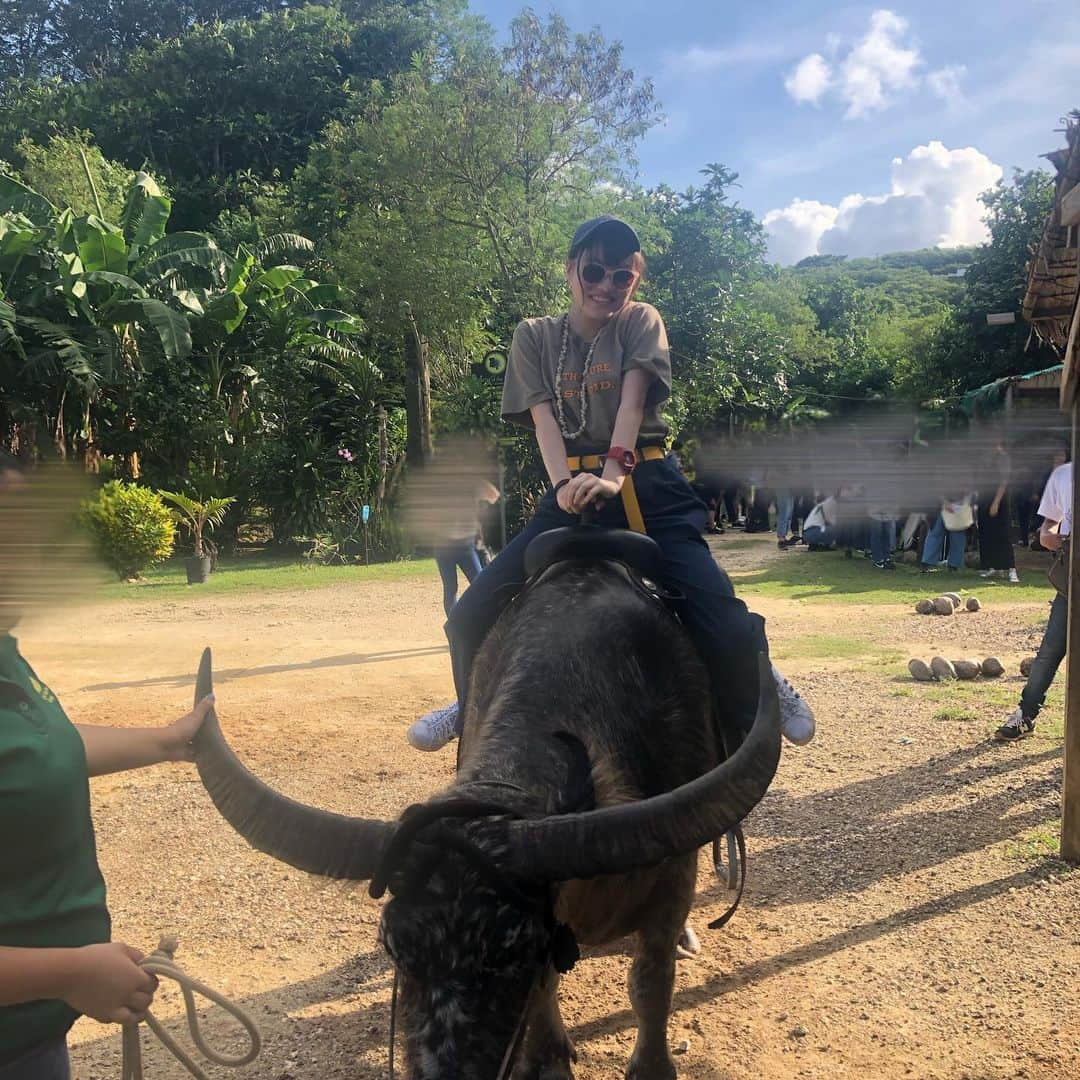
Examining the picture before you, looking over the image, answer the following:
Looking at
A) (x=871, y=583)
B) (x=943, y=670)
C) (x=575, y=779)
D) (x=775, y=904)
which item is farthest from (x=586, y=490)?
(x=871, y=583)

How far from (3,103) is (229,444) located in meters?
26.6

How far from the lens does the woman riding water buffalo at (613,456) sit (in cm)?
327

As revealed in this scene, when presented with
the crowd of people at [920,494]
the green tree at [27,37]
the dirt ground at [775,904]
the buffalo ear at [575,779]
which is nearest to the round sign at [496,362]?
the crowd of people at [920,494]

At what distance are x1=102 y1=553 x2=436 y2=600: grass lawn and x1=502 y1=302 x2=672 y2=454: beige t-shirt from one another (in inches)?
446

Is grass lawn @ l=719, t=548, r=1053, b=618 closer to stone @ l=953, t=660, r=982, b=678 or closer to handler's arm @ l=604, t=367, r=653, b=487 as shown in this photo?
stone @ l=953, t=660, r=982, b=678

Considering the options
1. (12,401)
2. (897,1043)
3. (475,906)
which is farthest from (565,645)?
(12,401)

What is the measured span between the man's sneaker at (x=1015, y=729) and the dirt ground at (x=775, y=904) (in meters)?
0.12

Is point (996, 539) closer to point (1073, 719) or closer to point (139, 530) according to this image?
point (1073, 719)

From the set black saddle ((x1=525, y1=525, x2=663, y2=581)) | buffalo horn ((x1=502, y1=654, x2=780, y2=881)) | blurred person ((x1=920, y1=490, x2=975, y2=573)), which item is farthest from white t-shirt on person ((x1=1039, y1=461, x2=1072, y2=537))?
blurred person ((x1=920, y1=490, x2=975, y2=573))

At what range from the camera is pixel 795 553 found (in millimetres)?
18188

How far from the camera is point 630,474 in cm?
352

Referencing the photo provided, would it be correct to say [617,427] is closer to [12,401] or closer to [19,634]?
[19,634]

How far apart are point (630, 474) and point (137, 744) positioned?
2.10 m

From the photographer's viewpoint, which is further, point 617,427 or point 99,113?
point 99,113
